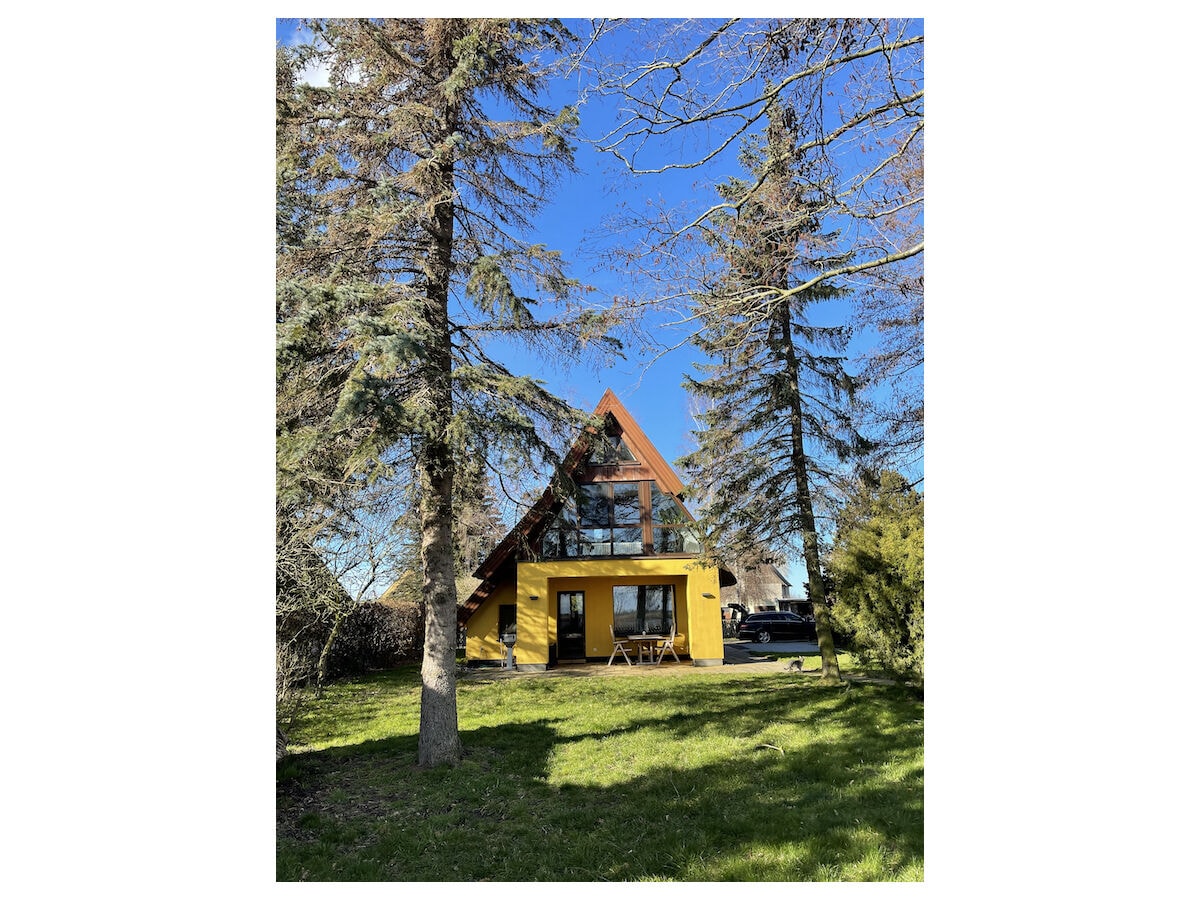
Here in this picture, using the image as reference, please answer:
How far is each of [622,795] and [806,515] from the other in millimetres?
5277

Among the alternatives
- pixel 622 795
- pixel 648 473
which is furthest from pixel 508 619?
pixel 622 795

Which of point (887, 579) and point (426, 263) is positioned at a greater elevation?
point (426, 263)

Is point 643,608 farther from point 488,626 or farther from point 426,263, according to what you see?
point 426,263

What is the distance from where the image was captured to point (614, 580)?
11.9m

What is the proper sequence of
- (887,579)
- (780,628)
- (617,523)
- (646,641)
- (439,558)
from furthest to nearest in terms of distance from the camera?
(780,628) < (646,641) < (617,523) < (887,579) < (439,558)

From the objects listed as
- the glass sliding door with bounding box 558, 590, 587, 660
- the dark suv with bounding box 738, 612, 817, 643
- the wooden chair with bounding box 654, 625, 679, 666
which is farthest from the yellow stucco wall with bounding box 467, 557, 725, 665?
the dark suv with bounding box 738, 612, 817, 643

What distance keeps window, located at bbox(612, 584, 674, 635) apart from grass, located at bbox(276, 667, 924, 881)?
Answer: 483cm

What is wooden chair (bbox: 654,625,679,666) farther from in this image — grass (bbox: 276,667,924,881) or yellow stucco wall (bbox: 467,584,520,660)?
grass (bbox: 276,667,924,881)

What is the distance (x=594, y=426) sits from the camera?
16.6 feet

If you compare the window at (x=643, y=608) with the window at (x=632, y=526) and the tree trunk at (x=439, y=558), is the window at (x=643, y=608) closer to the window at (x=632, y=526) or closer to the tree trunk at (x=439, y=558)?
the window at (x=632, y=526)

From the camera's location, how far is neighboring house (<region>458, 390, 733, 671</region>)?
1113 centimetres
